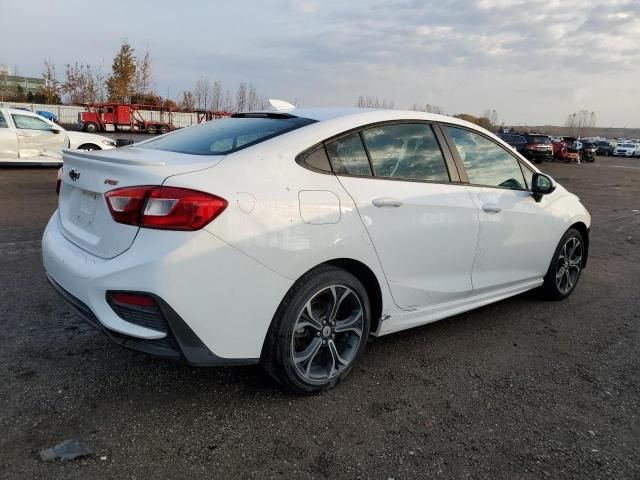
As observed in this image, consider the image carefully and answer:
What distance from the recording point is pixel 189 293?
238 centimetres

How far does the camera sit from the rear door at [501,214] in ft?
12.2

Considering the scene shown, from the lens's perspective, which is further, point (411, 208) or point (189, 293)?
point (411, 208)

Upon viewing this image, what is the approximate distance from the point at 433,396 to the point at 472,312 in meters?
1.63

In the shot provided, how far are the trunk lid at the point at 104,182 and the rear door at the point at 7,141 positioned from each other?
11.3 meters

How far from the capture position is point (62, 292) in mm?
2865

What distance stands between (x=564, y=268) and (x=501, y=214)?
142 cm

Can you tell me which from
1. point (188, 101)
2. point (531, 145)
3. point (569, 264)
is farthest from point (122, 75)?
point (569, 264)

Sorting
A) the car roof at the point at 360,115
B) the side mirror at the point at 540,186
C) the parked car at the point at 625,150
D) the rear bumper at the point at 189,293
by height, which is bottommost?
the rear bumper at the point at 189,293

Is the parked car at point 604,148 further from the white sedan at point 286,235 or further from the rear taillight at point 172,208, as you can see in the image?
the rear taillight at point 172,208

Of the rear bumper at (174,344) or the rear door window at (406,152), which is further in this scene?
the rear door window at (406,152)

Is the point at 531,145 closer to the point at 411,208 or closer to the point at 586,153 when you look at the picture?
the point at 586,153

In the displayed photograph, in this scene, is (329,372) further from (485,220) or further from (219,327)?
(485,220)

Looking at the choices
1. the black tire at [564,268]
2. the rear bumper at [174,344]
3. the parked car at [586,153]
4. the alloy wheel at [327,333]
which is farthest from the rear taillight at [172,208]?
the parked car at [586,153]

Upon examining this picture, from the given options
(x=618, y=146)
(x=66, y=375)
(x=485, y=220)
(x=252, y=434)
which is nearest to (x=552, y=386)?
(x=485, y=220)
